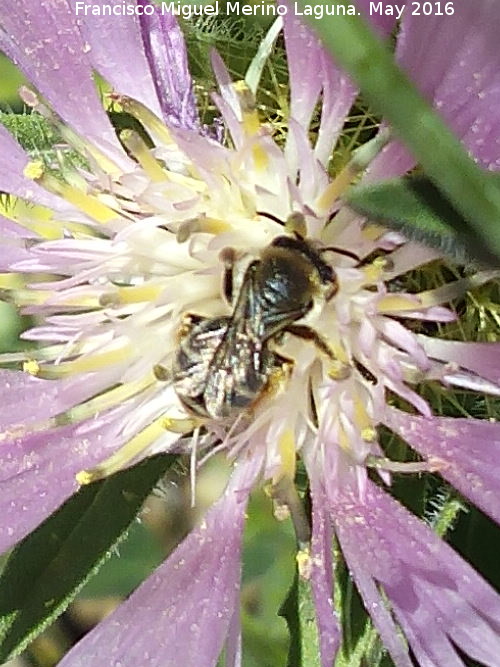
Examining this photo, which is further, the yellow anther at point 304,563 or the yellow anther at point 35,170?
the yellow anther at point 35,170

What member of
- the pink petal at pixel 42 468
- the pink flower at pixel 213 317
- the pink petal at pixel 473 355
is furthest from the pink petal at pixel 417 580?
the pink petal at pixel 42 468

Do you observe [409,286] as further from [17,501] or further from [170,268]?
[17,501]

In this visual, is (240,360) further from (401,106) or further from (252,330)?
(401,106)

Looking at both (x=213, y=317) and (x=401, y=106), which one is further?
(x=213, y=317)

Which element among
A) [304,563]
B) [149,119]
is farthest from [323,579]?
[149,119]

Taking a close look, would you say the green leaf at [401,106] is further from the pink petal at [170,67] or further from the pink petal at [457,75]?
the pink petal at [170,67]

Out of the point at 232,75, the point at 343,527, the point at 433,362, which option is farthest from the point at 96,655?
the point at 232,75
